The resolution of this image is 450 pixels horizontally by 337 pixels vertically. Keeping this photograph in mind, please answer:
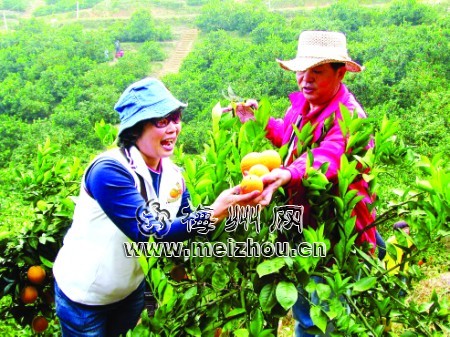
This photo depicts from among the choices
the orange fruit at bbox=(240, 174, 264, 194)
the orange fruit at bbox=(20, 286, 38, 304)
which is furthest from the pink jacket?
the orange fruit at bbox=(20, 286, 38, 304)

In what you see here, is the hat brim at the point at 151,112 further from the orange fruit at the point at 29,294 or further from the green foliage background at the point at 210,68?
the green foliage background at the point at 210,68

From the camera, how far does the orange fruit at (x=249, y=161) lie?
1080 millimetres

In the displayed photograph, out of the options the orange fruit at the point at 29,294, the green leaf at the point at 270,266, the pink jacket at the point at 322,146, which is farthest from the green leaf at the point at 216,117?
the orange fruit at the point at 29,294

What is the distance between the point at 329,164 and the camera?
114cm

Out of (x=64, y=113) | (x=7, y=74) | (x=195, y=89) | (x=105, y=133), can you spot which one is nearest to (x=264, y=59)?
(x=195, y=89)

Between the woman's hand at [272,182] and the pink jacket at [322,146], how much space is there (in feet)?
0.08

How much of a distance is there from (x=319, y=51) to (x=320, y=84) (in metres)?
0.10

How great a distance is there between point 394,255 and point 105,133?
910mm

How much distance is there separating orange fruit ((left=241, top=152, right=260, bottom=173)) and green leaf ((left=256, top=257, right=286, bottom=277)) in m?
0.20

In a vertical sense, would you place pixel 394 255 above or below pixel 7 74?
above

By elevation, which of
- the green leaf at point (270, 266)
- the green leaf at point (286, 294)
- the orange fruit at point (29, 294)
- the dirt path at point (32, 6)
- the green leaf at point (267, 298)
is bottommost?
the dirt path at point (32, 6)

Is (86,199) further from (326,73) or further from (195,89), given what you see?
(195,89)

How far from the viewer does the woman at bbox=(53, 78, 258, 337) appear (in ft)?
3.47

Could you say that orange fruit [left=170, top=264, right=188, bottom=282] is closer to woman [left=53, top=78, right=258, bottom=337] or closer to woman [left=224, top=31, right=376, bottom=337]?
woman [left=53, top=78, right=258, bottom=337]
